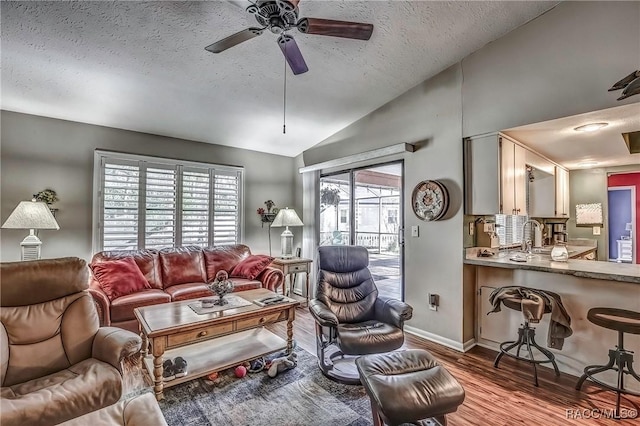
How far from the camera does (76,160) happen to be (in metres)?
3.79

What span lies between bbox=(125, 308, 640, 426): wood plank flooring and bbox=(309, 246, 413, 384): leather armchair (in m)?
0.51

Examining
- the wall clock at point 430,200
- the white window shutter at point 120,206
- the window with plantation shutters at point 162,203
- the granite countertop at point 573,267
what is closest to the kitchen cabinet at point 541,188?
the granite countertop at point 573,267

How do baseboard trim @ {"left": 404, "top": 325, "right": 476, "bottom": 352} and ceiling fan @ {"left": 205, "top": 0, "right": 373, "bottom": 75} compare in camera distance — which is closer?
ceiling fan @ {"left": 205, "top": 0, "right": 373, "bottom": 75}

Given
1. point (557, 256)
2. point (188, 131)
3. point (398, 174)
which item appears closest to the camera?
point (557, 256)

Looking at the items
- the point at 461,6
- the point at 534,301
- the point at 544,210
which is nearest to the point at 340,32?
the point at 461,6

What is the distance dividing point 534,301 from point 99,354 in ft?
11.1

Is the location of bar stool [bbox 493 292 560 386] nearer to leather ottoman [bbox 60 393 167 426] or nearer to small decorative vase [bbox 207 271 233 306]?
small decorative vase [bbox 207 271 233 306]

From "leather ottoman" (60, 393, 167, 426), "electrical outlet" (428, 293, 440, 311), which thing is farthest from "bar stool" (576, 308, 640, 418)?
"leather ottoman" (60, 393, 167, 426)

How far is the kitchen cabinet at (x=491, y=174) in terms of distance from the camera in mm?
3141

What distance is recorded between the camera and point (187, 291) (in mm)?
3686

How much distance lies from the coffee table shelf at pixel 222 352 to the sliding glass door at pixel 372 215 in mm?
1846

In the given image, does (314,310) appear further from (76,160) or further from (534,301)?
(76,160)

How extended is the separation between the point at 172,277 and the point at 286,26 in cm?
338

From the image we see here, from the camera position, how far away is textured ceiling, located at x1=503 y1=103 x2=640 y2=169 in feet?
8.76
